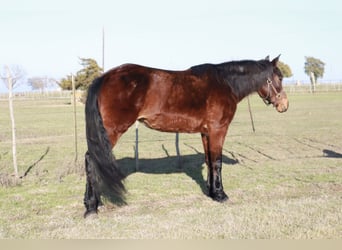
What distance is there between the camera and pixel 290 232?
4.65 meters

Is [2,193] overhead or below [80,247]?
below

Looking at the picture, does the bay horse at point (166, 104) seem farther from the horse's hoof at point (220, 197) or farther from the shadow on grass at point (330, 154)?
the shadow on grass at point (330, 154)

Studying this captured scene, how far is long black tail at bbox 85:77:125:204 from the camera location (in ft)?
18.3

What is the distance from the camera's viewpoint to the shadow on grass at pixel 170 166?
9.47 meters

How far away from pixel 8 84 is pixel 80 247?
5983mm

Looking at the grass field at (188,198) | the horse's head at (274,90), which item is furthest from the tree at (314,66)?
the horse's head at (274,90)

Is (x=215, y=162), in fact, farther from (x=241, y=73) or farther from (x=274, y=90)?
(x=274, y=90)

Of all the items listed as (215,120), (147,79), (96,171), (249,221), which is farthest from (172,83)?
(249,221)

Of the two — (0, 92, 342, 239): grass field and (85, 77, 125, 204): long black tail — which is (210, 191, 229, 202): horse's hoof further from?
(85, 77, 125, 204): long black tail

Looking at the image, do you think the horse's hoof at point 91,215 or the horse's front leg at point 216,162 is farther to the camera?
the horse's front leg at point 216,162

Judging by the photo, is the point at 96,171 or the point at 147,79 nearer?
the point at 96,171

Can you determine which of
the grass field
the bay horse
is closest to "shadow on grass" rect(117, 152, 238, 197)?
the grass field

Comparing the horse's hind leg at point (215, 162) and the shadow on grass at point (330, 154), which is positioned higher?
the horse's hind leg at point (215, 162)

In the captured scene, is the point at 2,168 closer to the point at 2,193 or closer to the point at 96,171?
the point at 2,193
